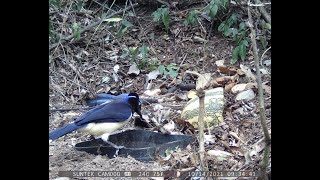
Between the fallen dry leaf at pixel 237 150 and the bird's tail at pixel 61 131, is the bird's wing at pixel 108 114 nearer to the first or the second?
the bird's tail at pixel 61 131

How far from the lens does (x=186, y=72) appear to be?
215 cm

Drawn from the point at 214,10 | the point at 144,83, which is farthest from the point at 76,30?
the point at 214,10

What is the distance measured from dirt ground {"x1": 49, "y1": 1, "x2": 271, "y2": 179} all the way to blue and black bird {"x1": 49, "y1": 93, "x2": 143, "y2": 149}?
0.02 metres

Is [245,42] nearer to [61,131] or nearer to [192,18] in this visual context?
[192,18]

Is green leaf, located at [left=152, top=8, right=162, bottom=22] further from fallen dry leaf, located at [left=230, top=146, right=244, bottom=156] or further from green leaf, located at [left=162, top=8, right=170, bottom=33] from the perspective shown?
fallen dry leaf, located at [left=230, top=146, right=244, bottom=156]

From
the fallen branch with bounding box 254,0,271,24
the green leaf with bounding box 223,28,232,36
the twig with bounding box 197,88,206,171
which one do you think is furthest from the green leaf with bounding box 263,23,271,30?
the twig with bounding box 197,88,206,171

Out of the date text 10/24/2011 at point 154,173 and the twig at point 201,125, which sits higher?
the twig at point 201,125

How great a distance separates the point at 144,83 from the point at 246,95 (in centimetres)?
30

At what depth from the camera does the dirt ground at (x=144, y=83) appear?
2.11 meters

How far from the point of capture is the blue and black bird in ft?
6.98

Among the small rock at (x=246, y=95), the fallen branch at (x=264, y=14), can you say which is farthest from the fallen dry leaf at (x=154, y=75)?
the fallen branch at (x=264, y=14)
